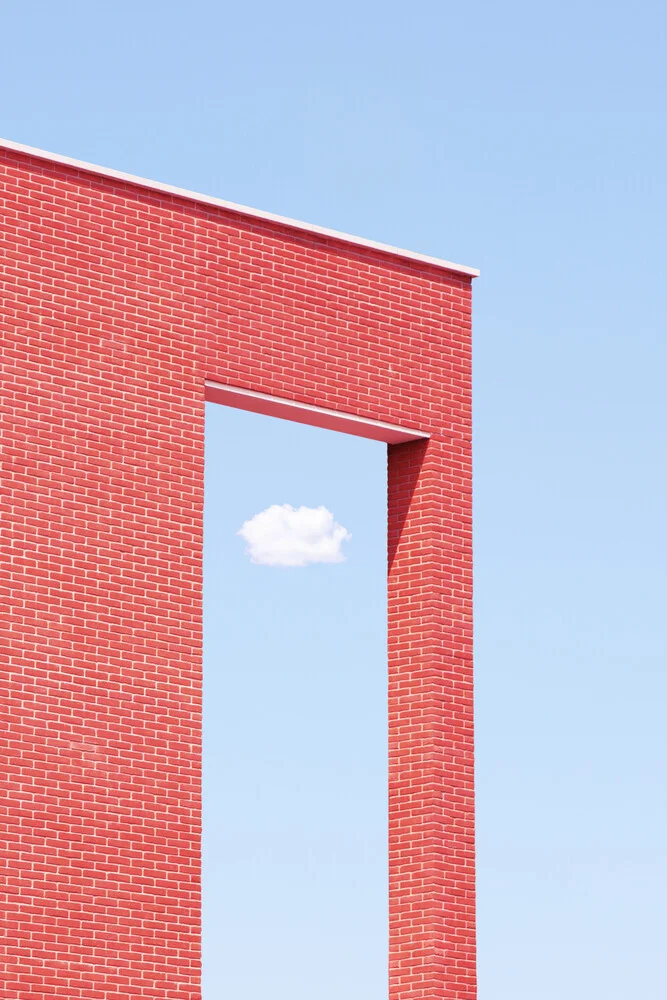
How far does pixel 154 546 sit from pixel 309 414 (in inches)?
90.1

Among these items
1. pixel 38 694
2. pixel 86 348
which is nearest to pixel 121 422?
pixel 86 348

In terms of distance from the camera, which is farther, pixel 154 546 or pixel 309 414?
pixel 309 414

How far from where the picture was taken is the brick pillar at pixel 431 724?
19328 millimetres

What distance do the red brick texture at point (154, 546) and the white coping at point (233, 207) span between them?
64 millimetres

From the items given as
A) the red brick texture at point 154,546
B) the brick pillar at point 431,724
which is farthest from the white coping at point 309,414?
the brick pillar at point 431,724

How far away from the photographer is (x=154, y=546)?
18.2 m

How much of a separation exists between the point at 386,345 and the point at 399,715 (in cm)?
345

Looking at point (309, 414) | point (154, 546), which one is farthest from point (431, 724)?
point (154, 546)

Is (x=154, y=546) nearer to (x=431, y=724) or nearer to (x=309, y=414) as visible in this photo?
(x=309, y=414)

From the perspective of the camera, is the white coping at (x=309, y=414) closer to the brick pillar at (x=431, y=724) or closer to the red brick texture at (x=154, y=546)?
the red brick texture at (x=154, y=546)

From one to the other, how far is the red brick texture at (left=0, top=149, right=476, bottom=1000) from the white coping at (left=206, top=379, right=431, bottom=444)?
90 millimetres

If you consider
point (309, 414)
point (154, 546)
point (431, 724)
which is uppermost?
point (309, 414)

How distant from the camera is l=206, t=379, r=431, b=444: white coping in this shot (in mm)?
19172

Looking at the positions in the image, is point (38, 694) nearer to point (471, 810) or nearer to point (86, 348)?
point (86, 348)
